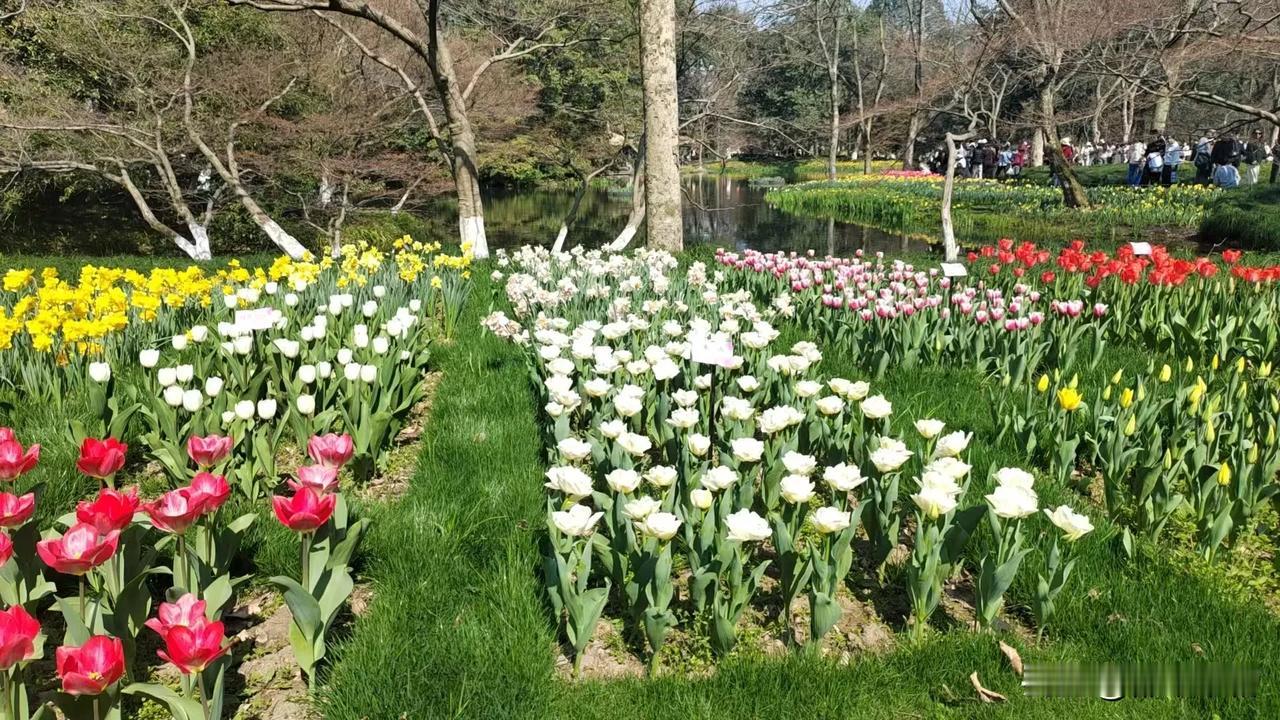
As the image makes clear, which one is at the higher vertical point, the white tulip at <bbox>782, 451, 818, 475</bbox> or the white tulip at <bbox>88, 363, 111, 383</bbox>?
the white tulip at <bbox>88, 363, 111, 383</bbox>

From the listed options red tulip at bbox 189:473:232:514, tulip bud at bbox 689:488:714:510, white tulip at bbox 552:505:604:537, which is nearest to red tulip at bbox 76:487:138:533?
red tulip at bbox 189:473:232:514

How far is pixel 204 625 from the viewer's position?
1481 millimetres

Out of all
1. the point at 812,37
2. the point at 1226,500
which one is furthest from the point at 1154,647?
the point at 812,37

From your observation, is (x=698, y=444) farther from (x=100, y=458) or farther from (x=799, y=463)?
(x=100, y=458)

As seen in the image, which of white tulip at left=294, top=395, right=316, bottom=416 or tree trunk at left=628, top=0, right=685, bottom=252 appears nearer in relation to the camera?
white tulip at left=294, top=395, right=316, bottom=416

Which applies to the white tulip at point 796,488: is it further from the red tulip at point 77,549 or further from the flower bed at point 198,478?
the red tulip at point 77,549

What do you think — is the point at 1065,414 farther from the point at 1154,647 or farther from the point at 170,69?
the point at 170,69

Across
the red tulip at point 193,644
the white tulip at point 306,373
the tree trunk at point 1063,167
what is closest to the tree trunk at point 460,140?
the white tulip at point 306,373

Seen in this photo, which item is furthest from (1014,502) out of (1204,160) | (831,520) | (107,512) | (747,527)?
(1204,160)

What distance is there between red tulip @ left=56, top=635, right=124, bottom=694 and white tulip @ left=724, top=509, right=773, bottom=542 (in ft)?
4.31

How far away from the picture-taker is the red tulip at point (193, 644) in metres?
1.44

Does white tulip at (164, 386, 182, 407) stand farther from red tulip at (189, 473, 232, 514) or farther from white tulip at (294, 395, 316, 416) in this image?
red tulip at (189, 473, 232, 514)

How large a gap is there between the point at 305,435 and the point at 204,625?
1.83m

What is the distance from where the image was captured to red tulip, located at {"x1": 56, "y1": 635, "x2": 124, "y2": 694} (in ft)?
4.59
